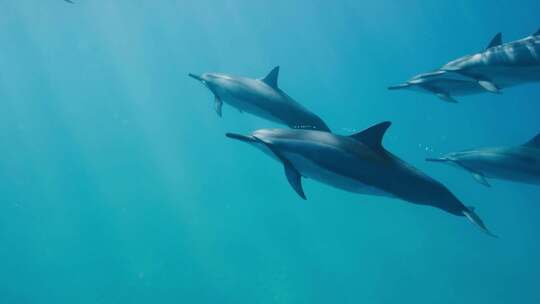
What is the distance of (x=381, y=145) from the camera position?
13.6 feet

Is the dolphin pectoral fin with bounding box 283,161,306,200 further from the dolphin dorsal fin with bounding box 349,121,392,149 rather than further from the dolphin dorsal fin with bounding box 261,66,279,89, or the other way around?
the dolphin dorsal fin with bounding box 261,66,279,89

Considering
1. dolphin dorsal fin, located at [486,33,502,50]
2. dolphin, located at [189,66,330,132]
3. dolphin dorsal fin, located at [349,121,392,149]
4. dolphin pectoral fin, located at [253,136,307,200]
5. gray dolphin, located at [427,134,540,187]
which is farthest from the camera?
gray dolphin, located at [427,134,540,187]

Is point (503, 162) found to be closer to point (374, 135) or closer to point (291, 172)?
point (374, 135)

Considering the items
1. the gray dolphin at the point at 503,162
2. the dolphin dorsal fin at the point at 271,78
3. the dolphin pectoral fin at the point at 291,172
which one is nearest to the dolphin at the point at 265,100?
the dolphin dorsal fin at the point at 271,78

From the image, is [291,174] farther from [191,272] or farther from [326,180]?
[191,272]

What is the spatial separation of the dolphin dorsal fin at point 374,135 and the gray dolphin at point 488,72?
2.18 metres

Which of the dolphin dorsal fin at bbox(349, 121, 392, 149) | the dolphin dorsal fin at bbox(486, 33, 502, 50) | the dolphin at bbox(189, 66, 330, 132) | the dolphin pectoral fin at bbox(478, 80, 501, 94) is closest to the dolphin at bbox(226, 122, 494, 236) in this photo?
the dolphin dorsal fin at bbox(349, 121, 392, 149)

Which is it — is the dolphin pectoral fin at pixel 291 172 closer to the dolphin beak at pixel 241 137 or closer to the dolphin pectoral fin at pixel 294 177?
the dolphin pectoral fin at pixel 294 177

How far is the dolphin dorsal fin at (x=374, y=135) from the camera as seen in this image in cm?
412

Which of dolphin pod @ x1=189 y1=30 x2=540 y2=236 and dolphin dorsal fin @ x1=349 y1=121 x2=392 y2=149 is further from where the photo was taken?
dolphin dorsal fin @ x1=349 y1=121 x2=392 y2=149

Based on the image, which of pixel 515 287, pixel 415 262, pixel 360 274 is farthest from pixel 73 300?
pixel 515 287

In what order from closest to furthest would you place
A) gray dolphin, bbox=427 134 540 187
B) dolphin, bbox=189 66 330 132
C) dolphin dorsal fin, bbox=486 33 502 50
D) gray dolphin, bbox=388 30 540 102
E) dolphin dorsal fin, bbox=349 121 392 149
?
dolphin dorsal fin, bbox=349 121 392 149 → gray dolphin, bbox=388 30 540 102 → dolphin, bbox=189 66 330 132 → dolphin dorsal fin, bbox=486 33 502 50 → gray dolphin, bbox=427 134 540 187

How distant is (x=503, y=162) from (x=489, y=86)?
1.47 metres

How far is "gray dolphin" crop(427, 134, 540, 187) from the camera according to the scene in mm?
6430
